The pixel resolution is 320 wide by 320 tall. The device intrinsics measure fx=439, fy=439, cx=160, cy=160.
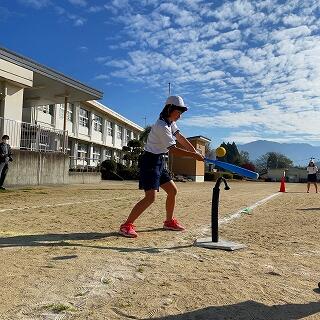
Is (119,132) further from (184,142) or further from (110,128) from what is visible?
(184,142)

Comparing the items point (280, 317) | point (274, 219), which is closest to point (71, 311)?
point (280, 317)

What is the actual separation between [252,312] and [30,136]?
15919 millimetres

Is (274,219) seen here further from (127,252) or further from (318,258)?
(127,252)

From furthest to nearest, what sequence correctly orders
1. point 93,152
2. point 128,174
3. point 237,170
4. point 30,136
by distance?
1. point 93,152
2. point 128,174
3. point 30,136
4. point 237,170

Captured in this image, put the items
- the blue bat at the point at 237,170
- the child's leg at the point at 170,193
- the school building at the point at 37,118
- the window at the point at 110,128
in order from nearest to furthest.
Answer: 1. the blue bat at the point at 237,170
2. the child's leg at the point at 170,193
3. the school building at the point at 37,118
4. the window at the point at 110,128

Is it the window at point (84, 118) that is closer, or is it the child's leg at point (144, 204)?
the child's leg at point (144, 204)

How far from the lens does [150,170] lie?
5.58 meters

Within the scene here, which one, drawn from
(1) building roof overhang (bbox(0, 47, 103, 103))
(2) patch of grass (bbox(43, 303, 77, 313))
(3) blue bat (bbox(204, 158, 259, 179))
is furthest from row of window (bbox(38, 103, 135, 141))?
(2) patch of grass (bbox(43, 303, 77, 313))

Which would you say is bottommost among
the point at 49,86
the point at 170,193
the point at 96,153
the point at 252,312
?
the point at 252,312

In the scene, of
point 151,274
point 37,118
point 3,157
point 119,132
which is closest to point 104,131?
point 119,132

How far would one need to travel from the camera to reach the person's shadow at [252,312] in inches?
111

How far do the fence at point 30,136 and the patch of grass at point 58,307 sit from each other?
14523 mm

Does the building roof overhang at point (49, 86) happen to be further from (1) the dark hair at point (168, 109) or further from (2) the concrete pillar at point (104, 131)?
(2) the concrete pillar at point (104, 131)

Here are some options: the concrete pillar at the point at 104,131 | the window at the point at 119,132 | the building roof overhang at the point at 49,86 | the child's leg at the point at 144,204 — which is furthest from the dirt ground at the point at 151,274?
the window at the point at 119,132
